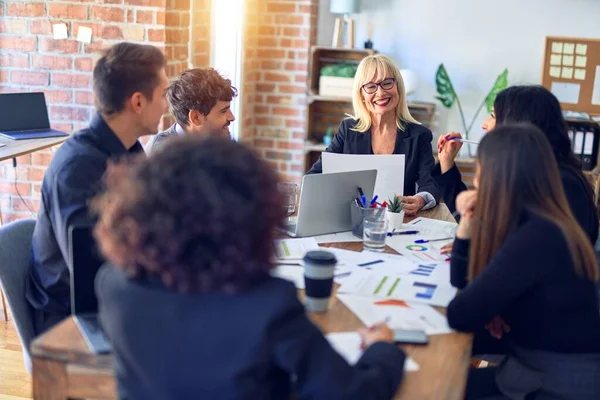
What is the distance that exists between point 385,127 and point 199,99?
941 mm

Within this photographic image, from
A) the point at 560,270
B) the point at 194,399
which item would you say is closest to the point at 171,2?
the point at 560,270

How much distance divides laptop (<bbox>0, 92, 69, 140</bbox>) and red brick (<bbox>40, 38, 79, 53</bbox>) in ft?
0.95

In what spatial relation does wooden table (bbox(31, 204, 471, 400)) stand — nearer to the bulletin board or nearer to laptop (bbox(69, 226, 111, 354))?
laptop (bbox(69, 226, 111, 354))

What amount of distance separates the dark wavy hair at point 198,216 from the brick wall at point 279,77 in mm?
3583

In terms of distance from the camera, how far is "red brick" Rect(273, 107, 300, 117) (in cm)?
494

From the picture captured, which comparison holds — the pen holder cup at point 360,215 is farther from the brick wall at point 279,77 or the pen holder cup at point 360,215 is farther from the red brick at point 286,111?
the red brick at point 286,111

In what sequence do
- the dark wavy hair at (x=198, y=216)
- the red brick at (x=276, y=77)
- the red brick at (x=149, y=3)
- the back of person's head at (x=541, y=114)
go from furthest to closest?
the red brick at (x=276, y=77) → the red brick at (x=149, y=3) → the back of person's head at (x=541, y=114) → the dark wavy hair at (x=198, y=216)

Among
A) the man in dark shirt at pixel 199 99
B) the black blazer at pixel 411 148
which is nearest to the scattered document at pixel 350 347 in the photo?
the man in dark shirt at pixel 199 99

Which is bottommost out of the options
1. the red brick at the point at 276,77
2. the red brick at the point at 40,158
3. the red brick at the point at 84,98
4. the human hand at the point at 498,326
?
the human hand at the point at 498,326

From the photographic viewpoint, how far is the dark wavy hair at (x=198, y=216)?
113 cm

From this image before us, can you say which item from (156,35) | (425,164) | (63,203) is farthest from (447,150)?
(63,203)

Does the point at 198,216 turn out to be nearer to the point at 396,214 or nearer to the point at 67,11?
the point at 396,214

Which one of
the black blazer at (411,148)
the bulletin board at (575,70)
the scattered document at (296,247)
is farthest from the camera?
the bulletin board at (575,70)

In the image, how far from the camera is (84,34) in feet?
12.0
